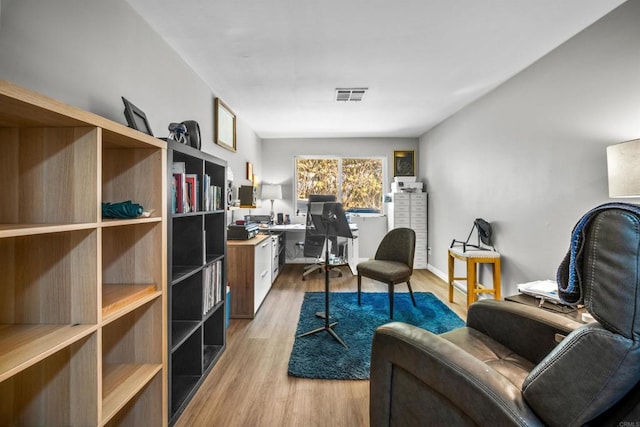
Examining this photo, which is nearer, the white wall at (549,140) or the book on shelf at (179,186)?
the book on shelf at (179,186)

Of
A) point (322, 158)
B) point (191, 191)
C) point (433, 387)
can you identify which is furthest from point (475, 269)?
point (322, 158)

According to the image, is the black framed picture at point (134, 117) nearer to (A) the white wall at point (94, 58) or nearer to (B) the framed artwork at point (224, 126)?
(A) the white wall at point (94, 58)

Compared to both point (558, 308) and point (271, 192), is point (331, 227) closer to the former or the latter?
point (558, 308)

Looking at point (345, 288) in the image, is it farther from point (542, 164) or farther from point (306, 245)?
point (542, 164)

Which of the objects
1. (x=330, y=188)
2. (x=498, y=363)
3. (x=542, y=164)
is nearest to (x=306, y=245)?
(x=330, y=188)

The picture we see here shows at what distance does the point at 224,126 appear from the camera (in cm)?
352

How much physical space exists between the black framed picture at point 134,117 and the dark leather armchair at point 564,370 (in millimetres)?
1585

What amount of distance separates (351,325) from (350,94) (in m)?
2.48

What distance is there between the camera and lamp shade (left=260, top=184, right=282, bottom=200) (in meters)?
5.14

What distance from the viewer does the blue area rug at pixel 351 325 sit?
7.00ft

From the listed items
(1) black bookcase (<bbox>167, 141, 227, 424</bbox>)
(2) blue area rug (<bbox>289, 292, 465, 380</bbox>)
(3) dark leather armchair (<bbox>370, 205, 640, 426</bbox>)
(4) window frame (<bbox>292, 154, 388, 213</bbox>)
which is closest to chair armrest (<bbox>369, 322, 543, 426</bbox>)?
(3) dark leather armchair (<bbox>370, 205, 640, 426</bbox>)

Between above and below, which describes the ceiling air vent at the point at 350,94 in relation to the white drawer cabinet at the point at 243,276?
above

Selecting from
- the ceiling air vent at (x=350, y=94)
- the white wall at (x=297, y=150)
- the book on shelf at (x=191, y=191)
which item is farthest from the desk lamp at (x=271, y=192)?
the book on shelf at (x=191, y=191)

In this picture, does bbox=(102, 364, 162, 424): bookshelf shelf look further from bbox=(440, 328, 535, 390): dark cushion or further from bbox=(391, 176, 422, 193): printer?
bbox=(391, 176, 422, 193): printer
